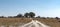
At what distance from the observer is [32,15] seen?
655 ft

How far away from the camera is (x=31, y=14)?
7864 inches

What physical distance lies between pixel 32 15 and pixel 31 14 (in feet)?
6.22

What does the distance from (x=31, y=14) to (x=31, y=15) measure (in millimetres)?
1344

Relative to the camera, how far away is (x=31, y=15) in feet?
655

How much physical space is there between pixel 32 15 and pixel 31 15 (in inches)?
53.0
